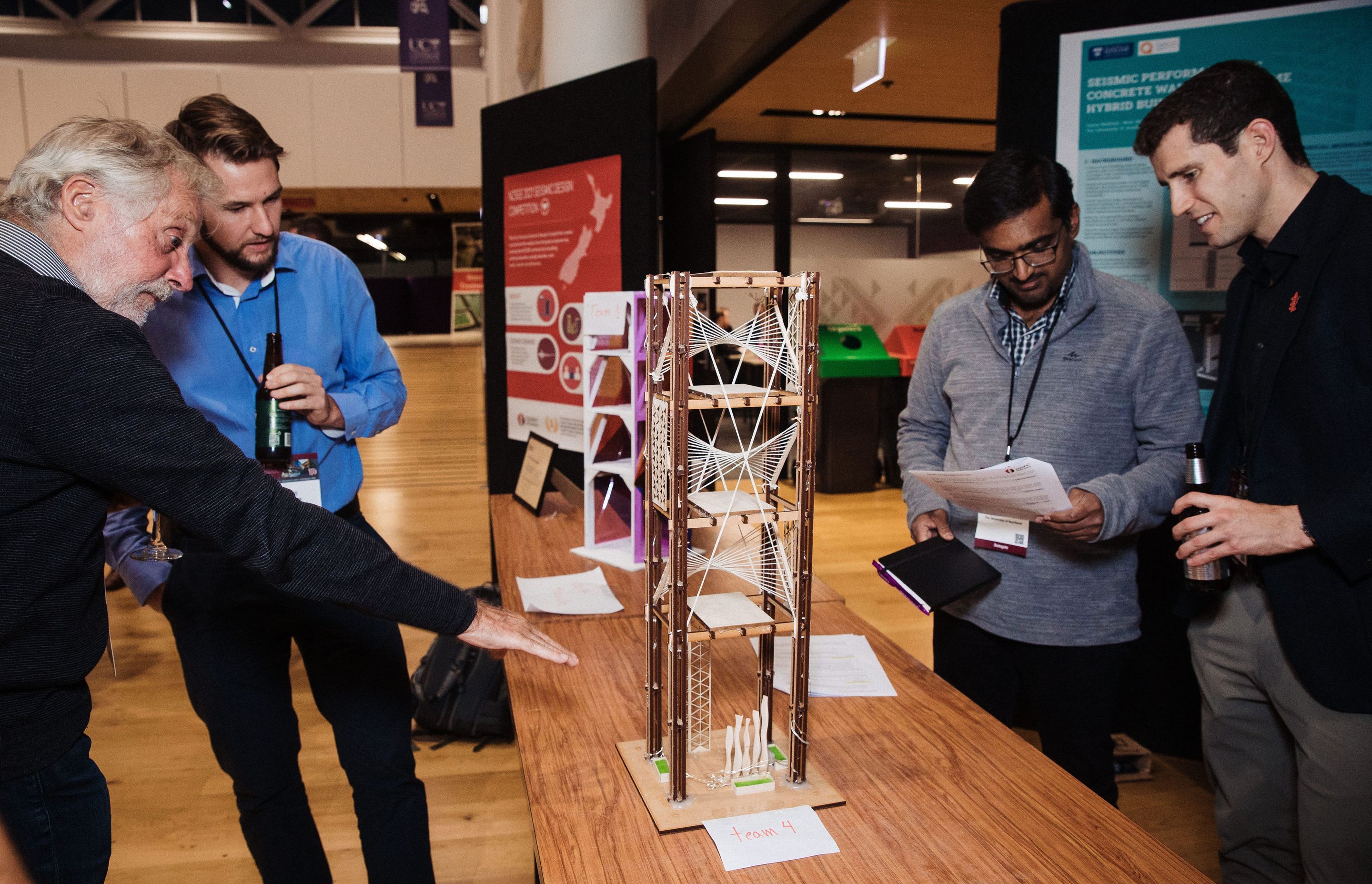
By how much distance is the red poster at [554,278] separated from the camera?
3.20m

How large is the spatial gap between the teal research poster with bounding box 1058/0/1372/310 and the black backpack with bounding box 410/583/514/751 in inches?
92.5

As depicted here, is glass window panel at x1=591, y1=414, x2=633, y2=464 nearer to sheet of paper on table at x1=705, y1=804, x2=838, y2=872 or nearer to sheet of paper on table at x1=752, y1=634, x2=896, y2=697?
sheet of paper on table at x1=752, y1=634, x2=896, y2=697

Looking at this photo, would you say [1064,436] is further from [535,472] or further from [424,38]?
[424,38]

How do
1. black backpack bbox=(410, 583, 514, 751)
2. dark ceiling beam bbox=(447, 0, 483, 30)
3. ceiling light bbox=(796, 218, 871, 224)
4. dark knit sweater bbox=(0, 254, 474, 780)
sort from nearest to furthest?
dark knit sweater bbox=(0, 254, 474, 780) → black backpack bbox=(410, 583, 514, 751) → ceiling light bbox=(796, 218, 871, 224) → dark ceiling beam bbox=(447, 0, 483, 30)

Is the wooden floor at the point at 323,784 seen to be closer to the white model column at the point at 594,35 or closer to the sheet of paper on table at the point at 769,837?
the sheet of paper on table at the point at 769,837

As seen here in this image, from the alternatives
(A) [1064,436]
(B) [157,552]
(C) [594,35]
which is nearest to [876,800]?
(A) [1064,436]

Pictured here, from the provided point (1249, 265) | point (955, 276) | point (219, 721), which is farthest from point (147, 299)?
point (955, 276)

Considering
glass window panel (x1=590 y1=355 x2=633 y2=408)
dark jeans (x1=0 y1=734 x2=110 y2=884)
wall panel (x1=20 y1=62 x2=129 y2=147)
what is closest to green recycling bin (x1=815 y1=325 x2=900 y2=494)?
glass window panel (x1=590 y1=355 x2=633 y2=408)

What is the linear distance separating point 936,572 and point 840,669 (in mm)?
263

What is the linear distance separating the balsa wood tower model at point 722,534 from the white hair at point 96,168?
0.68 meters

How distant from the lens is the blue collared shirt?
164 centimetres

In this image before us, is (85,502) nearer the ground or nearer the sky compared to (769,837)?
nearer the sky

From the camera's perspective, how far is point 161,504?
3.35 feet

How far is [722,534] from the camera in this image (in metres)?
1.18
